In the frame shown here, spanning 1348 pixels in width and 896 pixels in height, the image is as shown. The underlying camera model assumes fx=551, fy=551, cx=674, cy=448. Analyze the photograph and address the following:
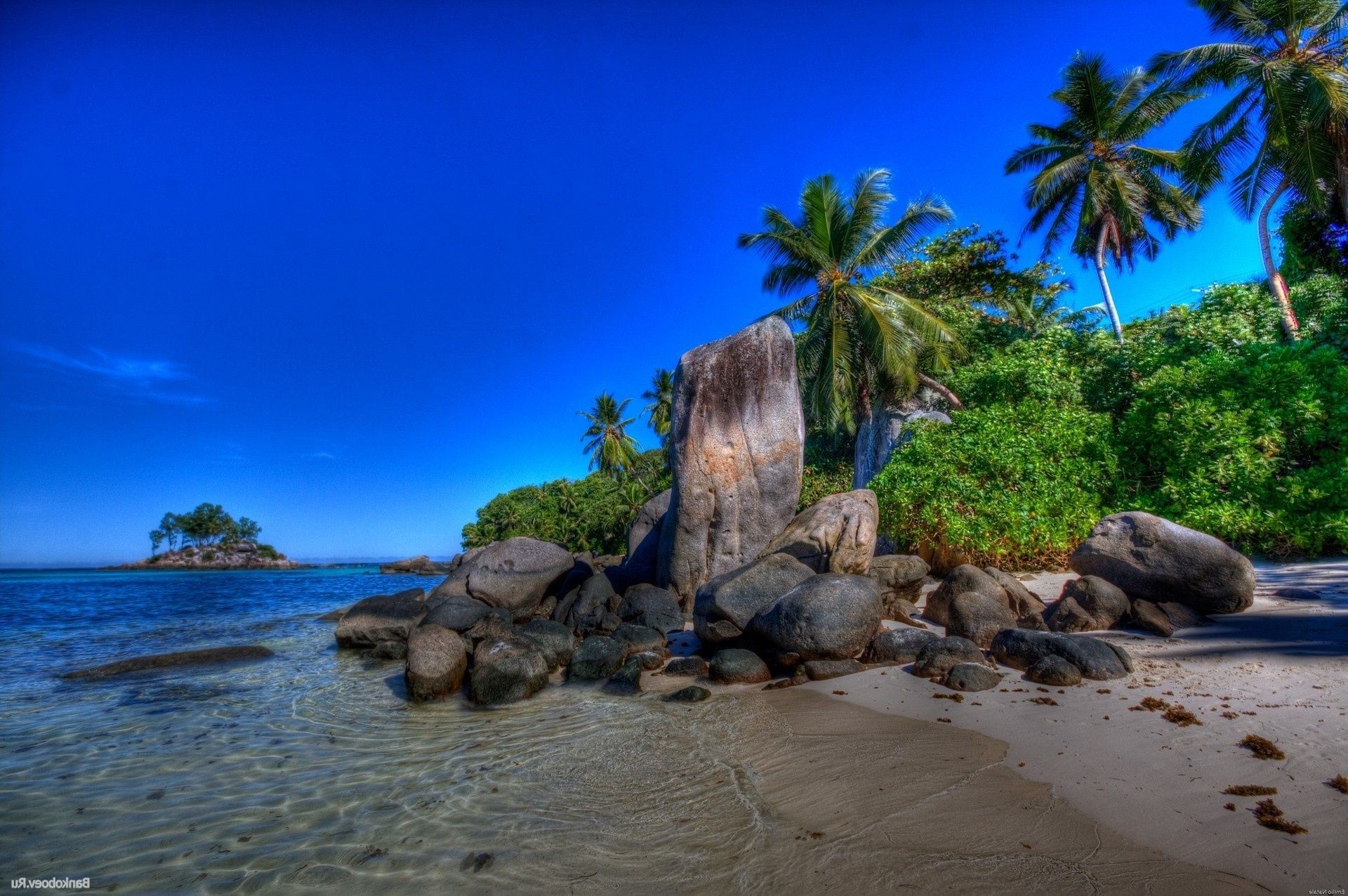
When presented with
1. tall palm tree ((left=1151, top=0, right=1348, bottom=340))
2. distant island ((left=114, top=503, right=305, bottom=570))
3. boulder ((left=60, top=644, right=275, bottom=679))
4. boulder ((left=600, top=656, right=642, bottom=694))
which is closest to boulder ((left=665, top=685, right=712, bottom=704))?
boulder ((left=600, top=656, right=642, bottom=694))

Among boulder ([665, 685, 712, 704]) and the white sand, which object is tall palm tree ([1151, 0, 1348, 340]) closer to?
the white sand

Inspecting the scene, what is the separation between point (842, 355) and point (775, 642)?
1275 centimetres

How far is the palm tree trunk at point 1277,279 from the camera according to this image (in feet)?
48.5

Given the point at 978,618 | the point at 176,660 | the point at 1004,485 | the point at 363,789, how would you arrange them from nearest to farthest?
the point at 363,789
the point at 978,618
the point at 176,660
the point at 1004,485

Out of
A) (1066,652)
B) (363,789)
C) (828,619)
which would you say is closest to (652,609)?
(828,619)

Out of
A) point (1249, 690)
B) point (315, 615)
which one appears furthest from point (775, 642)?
point (315, 615)

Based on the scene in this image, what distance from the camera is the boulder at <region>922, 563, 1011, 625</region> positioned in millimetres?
8156

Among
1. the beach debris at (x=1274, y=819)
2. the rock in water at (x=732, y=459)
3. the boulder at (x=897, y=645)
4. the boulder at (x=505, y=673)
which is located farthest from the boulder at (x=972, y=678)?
the rock in water at (x=732, y=459)

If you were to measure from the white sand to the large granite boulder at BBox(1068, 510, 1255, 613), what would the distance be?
1.09 feet

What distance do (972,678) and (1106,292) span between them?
65.9 feet

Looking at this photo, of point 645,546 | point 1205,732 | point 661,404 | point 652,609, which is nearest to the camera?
point 1205,732

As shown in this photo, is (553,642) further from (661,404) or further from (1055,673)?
(661,404)

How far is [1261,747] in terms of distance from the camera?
370 centimetres

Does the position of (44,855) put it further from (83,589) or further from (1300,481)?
(83,589)
